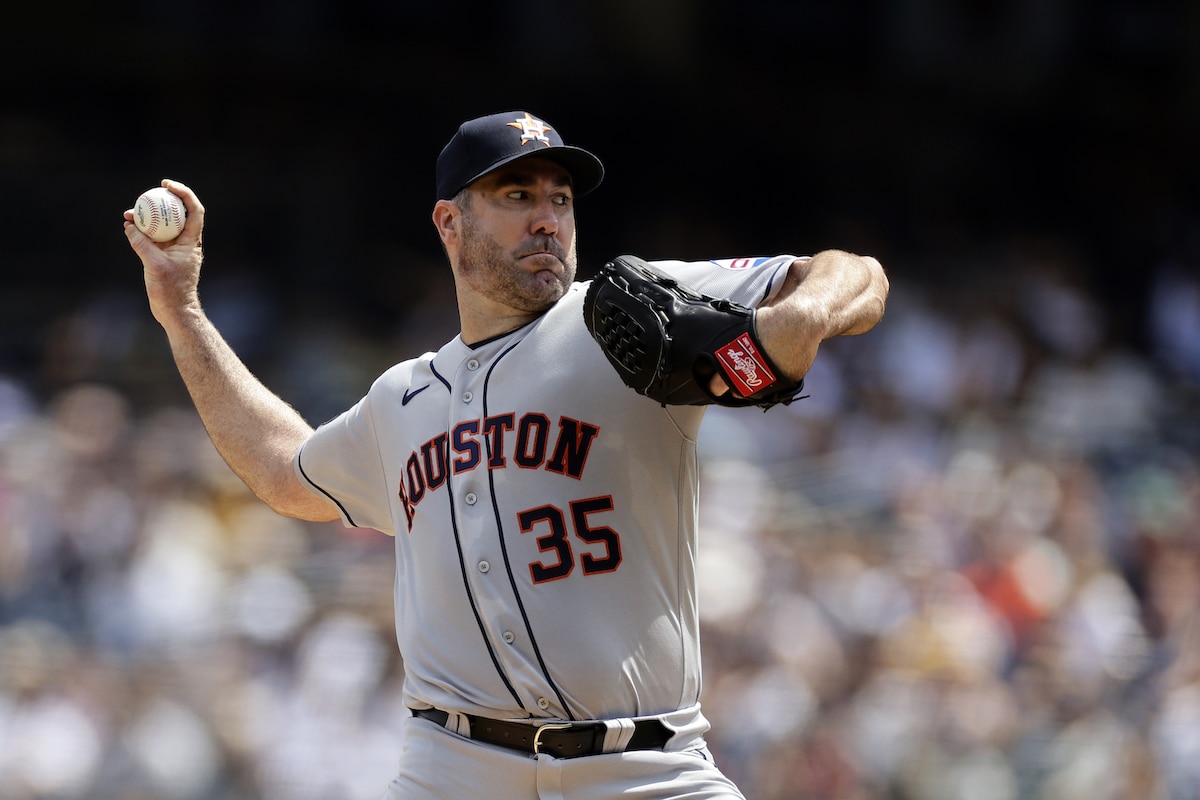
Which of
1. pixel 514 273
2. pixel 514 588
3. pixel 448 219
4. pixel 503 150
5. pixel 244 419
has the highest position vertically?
pixel 503 150

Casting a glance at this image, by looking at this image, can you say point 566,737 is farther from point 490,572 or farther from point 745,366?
point 745,366

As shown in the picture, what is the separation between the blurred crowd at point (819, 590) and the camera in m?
6.58

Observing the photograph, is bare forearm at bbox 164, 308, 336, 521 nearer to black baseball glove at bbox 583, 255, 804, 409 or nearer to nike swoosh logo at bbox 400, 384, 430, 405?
nike swoosh logo at bbox 400, 384, 430, 405

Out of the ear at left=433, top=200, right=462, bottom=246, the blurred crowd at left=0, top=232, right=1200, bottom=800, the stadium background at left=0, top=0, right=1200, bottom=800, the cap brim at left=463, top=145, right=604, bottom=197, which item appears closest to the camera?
the cap brim at left=463, top=145, right=604, bottom=197

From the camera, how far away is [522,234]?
323cm

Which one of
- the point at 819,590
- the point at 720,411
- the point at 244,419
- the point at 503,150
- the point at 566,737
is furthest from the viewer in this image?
the point at 720,411

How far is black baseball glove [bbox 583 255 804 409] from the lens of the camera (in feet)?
8.33

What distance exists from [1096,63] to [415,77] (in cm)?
541

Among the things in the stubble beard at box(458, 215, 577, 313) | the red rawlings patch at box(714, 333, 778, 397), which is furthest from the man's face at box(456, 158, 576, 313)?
the red rawlings patch at box(714, 333, 778, 397)

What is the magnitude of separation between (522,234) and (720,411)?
19.3ft

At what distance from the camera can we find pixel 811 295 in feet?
8.56

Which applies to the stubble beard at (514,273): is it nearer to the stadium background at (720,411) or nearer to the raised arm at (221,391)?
the raised arm at (221,391)

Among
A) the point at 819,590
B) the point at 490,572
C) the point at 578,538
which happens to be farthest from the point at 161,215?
the point at 819,590

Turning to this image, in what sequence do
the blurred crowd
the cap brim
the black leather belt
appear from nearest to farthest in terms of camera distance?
the black leather belt → the cap brim → the blurred crowd
